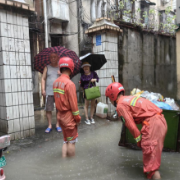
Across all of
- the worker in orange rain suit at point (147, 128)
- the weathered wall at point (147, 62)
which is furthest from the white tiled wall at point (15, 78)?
the weathered wall at point (147, 62)

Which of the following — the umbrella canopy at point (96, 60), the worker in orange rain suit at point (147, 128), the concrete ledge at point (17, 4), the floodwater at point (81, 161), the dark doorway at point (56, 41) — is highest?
the dark doorway at point (56, 41)

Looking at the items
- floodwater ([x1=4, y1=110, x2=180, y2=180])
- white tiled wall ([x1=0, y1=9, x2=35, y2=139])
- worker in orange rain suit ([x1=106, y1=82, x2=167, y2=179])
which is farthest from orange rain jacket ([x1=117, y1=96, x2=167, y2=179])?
white tiled wall ([x1=0, y1=9, x2=35, y2=139])

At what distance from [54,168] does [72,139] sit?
534 millimetres

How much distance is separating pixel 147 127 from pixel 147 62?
6.80 m

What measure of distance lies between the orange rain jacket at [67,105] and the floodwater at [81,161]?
512 mm

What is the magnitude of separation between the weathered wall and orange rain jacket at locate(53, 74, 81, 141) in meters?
4.54

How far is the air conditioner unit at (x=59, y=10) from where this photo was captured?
10281 millimetres

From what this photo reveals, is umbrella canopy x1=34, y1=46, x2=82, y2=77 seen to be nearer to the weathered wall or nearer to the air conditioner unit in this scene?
the weathered wall

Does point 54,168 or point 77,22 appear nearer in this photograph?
point 54,168

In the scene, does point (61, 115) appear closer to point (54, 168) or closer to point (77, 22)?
point (54, 168)

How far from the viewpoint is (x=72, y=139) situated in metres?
3.32

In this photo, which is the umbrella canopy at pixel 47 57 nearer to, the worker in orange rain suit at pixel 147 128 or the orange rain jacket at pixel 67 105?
the orange rain jacket at pixel 67 105

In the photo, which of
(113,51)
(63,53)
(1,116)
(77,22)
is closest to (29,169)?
(1,116)

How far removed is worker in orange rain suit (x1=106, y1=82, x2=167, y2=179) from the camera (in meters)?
2.59
